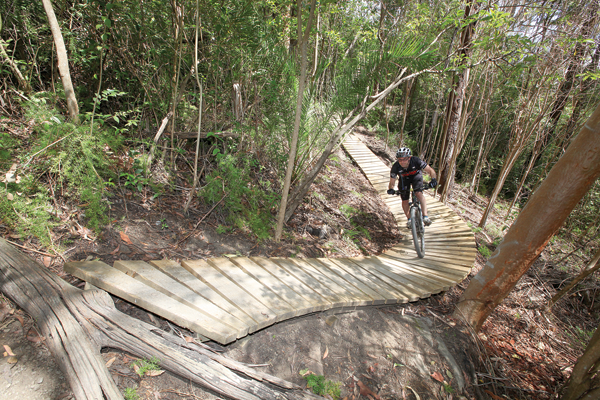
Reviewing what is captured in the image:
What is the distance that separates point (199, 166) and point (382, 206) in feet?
17.2

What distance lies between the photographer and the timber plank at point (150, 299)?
215cm

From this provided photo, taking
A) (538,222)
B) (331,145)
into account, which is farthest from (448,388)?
(331,145)

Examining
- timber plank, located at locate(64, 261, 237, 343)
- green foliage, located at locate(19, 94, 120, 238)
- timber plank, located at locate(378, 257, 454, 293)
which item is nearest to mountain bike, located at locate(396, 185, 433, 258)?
timber plank, located at locate(378, 257, 454, 293)

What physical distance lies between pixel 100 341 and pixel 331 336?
6.39 ft

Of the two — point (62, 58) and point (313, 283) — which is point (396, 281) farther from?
point (62, 58)

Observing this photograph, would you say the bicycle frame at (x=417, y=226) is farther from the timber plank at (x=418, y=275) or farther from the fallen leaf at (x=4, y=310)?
the fallen leaf at (x=4, y=310)

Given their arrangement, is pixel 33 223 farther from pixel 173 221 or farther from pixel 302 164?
pixel 302 164

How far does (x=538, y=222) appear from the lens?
2.89 m

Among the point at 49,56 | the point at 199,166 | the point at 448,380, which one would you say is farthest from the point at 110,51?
the point at 448,380

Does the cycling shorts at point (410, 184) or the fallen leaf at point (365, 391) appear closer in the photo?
the fallen leaf at point (365, 391)

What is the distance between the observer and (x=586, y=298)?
18.6 feet

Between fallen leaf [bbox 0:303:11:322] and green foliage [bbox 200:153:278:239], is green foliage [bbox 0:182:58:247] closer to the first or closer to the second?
fallen leaf [bbox 0:303:11:322]

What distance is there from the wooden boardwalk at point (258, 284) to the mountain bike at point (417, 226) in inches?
8.7

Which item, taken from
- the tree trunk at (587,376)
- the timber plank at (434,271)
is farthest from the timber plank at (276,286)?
the tree trunk at (587,376)
